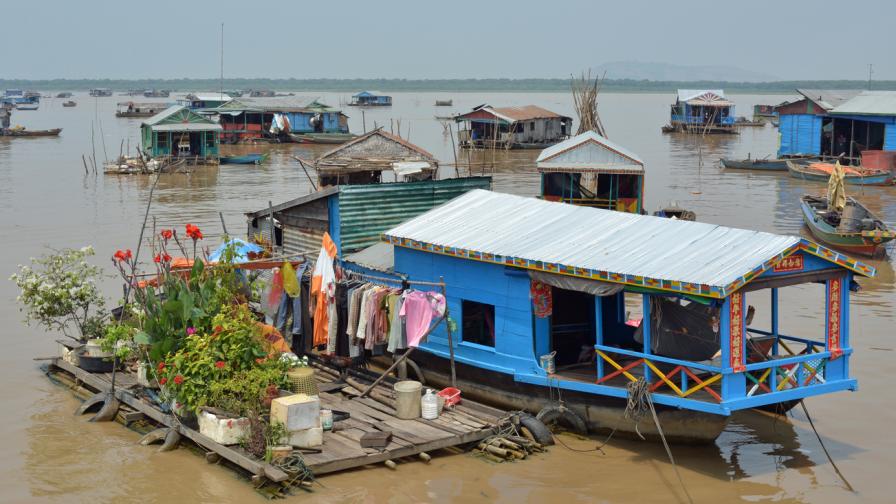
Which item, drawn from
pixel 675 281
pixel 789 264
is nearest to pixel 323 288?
pixel 675 281

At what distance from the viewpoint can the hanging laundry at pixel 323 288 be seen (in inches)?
483

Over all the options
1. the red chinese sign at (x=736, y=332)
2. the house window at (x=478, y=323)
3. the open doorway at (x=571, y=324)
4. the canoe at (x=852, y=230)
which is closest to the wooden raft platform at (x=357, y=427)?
the house window at (x=478, y=323)

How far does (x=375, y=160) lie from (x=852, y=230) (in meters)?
11.4

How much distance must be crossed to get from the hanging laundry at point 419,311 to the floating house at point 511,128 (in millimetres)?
36375

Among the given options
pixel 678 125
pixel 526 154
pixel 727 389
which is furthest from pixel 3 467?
pixel 678 125

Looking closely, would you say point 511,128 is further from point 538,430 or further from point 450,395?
point 538,430

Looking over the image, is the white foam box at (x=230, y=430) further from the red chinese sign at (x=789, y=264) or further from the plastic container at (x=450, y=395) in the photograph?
the red chinese sign at (x=789, y=264)

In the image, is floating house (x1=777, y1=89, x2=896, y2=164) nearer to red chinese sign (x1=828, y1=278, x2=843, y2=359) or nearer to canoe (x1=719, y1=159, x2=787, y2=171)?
canoe (x1=719, y1=159, x2=787, y2=171)

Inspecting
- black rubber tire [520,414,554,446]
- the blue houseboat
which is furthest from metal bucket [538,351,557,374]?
black rubber tire [520,414,554,446]

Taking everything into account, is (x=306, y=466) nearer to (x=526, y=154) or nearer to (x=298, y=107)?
(x=526, y=154)

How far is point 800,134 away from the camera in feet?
130

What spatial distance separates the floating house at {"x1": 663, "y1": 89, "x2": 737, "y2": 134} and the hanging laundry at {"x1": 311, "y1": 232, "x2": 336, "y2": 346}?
49.5m

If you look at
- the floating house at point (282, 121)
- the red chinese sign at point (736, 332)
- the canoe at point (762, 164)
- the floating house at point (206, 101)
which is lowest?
the red chinese sign at point (736, 332)

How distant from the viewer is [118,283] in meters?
19.2
